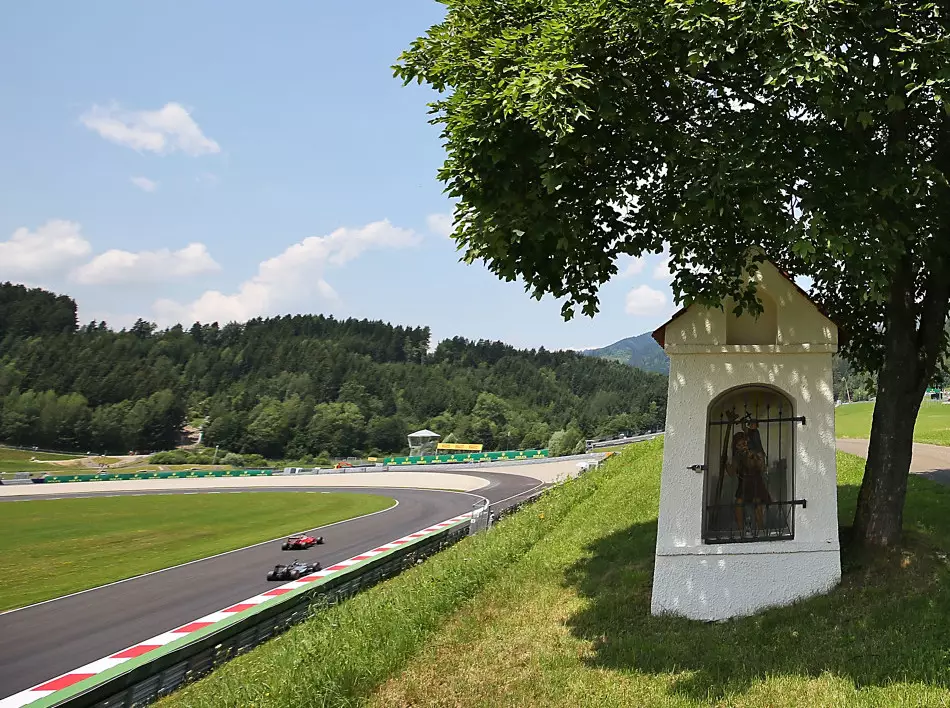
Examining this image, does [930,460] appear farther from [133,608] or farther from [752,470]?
[133,608]

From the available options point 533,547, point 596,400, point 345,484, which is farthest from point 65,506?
point 596,400

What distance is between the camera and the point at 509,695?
24.7ft

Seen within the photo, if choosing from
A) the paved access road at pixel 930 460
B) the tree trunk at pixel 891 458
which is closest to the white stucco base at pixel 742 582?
the tree trunk at pixel 891 458

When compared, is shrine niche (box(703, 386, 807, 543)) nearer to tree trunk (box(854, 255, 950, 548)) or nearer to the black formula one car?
tree trunk (box(854, 255, 950, 548))

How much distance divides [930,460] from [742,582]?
59.0 feet

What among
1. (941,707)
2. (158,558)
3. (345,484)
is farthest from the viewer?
(345,484)

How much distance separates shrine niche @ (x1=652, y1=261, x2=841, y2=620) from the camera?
31.3 ft

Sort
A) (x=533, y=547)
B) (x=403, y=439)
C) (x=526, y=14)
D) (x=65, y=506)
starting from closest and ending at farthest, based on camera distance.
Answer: (x=526, y=14) < (x=533, y=547) < (x=65, y=506) < (x=403, y=439)

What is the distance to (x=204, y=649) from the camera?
10.9 metres

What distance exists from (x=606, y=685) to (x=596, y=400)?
172706 millimetres

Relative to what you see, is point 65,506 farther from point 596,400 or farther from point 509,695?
point 596,400

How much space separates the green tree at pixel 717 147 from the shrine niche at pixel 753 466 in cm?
77

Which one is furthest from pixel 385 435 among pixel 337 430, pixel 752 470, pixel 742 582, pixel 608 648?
pixel 608 648

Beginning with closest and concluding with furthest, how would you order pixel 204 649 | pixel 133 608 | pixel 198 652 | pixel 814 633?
pixel 814 633
pixel 198 652
pixel 204 649
pixel 133 608
